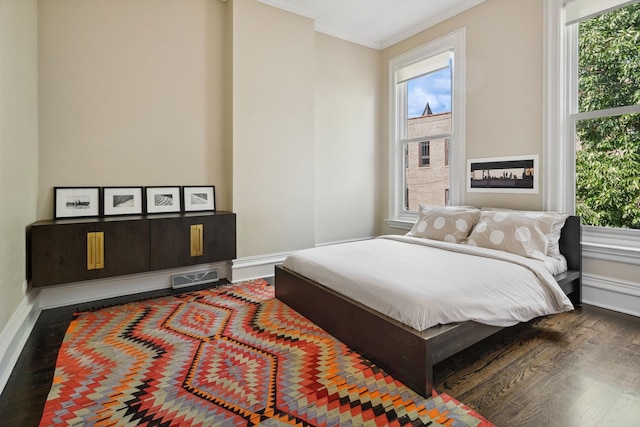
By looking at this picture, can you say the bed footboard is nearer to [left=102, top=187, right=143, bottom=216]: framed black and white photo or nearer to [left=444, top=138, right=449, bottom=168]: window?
[left=102, top=187, right=143, bottom=216]: framed black and white photo

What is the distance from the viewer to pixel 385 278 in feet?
6.69

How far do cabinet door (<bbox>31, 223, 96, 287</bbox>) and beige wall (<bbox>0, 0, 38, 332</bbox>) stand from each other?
93 millimetres

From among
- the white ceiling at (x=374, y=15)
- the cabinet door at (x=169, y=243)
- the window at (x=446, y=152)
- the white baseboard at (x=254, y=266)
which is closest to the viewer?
the cabinet door at (x=169, y=243)

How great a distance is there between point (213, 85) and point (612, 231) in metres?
4.02

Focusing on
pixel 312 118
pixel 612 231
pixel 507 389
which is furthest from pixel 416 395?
pixel 312 118

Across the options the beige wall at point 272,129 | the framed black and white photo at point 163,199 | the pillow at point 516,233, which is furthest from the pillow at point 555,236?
the framed black and white photo at point 163,199

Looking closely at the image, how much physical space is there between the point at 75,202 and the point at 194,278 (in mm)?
1261

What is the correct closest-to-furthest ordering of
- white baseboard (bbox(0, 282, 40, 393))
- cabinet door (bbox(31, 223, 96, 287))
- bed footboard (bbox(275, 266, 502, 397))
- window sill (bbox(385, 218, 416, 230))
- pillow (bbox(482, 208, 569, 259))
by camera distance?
bed footboard (bbox(275, 266, 502, 397)) < white baseboard (bbox(0, 282, 40, 393)) < cabinet door (bbox(31, 223, 96, 287)) < pillow (bbox(482, 208, 569, 259)) < window sill (bbox(385, 218, 416, 230))

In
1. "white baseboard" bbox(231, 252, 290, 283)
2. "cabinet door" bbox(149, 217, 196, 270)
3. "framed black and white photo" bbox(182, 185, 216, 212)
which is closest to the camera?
"cabinet door" bbox(149, 217, 196, 270)

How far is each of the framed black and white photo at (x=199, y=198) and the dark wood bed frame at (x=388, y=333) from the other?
56.2 inches

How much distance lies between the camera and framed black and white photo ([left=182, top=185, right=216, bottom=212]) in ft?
11.4

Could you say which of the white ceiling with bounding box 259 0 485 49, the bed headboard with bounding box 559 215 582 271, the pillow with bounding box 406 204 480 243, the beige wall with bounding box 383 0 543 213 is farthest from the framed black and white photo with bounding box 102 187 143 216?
the bed headboard with bounding box 559 215 582 271

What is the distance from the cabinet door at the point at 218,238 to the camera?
3.27 m

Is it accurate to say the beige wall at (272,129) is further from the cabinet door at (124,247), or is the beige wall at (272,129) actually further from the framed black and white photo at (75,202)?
the framed black and white photo at (75,202)
